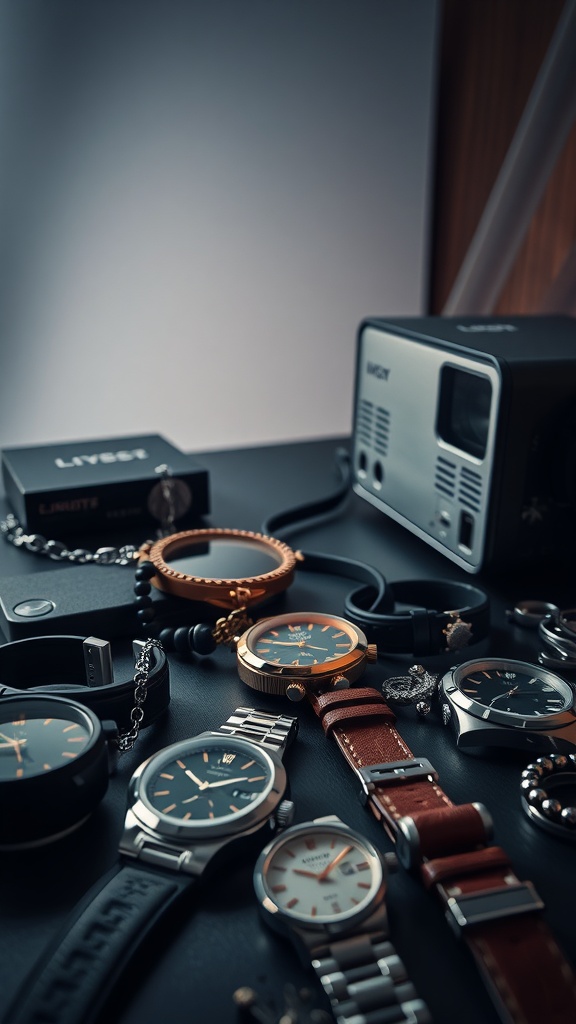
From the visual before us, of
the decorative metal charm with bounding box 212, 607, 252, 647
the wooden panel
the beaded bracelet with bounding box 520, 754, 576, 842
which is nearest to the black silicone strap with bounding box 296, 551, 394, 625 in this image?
the decorative metal charm with bounding box 212, 607, 252, 647

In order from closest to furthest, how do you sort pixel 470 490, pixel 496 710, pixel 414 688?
pixel 496 710, pixel 414 688, pixel 470 490

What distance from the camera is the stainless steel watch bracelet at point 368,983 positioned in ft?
1.74

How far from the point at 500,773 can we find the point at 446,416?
547mm

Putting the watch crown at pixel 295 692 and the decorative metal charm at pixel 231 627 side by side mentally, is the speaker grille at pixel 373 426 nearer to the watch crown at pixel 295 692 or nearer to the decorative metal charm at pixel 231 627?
the decorative metal charm at pixel 231 627

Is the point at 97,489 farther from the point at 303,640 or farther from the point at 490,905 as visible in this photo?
the point at 490,905

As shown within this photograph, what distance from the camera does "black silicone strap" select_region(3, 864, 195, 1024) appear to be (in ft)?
1.75

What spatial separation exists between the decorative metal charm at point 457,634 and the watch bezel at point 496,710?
0.09 meters

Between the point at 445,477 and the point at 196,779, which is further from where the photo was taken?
the point at 445,477

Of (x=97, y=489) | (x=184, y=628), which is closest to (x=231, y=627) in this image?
(x=184, y=628)

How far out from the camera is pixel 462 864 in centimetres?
63

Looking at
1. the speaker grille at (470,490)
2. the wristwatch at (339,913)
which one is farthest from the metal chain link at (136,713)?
the speaker grille at (470,490)

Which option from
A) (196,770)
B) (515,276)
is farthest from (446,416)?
(515,276)

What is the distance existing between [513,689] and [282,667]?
0.76 feet

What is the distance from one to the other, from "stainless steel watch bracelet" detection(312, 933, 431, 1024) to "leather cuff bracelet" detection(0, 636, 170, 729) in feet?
1.07
